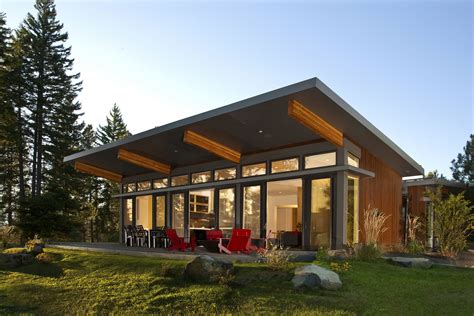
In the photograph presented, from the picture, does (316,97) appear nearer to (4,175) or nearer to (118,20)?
(118,20)

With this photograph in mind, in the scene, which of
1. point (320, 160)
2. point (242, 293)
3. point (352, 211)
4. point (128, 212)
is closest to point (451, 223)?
point (352, 211)

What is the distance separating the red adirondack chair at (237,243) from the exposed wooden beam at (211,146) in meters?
2.69

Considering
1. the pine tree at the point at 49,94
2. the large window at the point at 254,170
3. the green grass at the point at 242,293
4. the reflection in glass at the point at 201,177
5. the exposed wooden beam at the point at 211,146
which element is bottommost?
the green grass at the point at 242,293

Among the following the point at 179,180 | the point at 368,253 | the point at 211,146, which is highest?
the point at 211,146

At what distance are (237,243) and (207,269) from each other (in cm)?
332

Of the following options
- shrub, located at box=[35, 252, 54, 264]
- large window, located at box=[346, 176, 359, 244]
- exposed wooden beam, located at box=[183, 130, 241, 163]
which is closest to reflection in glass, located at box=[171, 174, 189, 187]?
exposed wooden beam, located at box=[183, 130, 241, 163]

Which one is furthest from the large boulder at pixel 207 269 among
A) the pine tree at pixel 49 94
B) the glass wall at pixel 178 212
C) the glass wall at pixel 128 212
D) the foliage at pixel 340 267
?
the pine tree at pixel 49 94

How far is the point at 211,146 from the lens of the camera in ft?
39.6

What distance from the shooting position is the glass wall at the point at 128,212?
18.7 meters

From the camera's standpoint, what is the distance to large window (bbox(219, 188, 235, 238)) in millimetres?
13352

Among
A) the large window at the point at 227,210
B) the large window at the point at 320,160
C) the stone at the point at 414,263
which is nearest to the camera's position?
the stone at the point at 414,263

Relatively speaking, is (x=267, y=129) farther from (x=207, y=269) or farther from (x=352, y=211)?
(x=207, y=269)

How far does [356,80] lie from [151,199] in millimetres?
9079

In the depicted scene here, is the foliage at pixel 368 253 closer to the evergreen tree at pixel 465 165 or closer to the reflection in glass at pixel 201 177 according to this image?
the reflection in glass at pixel 201 177
